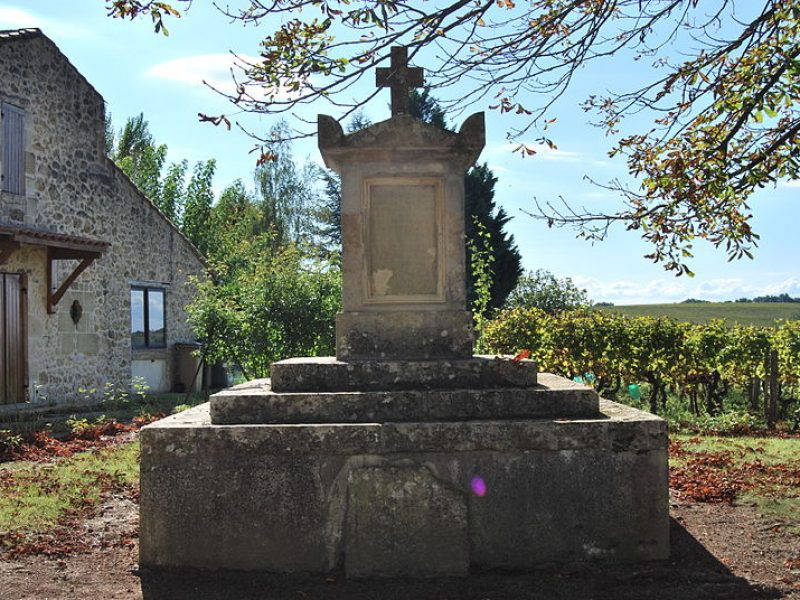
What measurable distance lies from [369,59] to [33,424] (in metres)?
8.20

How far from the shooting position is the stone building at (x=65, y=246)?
43.2 ft

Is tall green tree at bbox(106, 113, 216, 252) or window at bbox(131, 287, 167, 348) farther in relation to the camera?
tall green tree at bbox(106, 113, 216, 252)

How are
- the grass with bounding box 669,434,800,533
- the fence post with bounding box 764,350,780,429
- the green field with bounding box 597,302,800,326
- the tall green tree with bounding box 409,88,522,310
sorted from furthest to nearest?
the green field with bounding box 597,302,800,326
the tall green tree with bounding box 409,88,522,310
the fence post with bounding box 764,350,780,429
the grass with bounding box 669,434,800,533

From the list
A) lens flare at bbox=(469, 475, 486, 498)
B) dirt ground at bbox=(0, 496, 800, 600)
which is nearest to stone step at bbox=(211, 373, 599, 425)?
lens flare at bbox=(469, 475, 486, 498)

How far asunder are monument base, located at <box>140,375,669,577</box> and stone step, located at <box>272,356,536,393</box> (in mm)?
575

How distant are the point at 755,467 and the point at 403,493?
435 centimetres

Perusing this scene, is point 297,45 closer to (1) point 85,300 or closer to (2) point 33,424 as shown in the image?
(2) point 33,424

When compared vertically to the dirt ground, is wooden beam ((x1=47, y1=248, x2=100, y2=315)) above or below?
above

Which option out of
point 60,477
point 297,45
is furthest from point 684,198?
point 60,477

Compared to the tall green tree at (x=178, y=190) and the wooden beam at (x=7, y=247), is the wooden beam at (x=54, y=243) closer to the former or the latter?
the wooden beam at (x=7, y=247)

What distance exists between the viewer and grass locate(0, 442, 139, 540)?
5.80 meters

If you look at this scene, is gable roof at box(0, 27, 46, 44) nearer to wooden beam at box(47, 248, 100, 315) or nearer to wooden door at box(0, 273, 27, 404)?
wooden beam at box(47, 248, 100, 315)

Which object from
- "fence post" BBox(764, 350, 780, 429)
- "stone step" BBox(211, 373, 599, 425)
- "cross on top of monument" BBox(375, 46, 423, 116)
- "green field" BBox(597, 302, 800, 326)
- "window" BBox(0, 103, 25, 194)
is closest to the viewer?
"stone step" BBox(211, 373, 599, 425)

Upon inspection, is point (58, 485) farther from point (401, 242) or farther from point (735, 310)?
point (735, 310)
